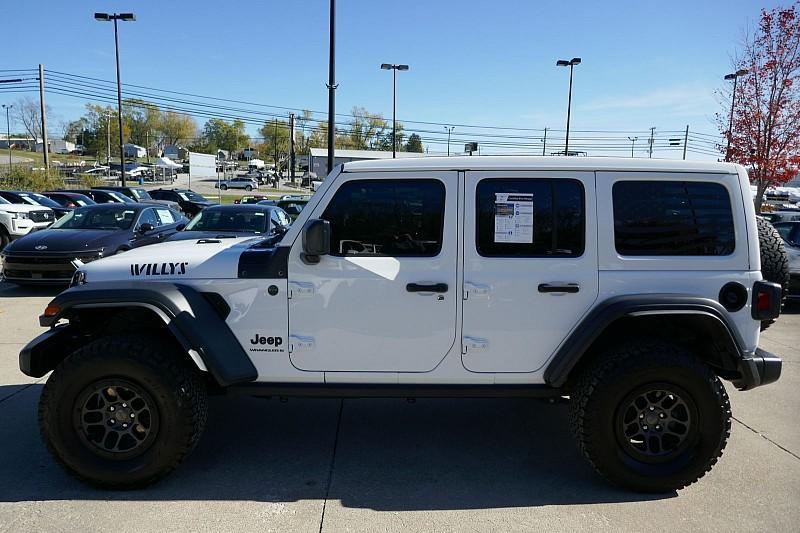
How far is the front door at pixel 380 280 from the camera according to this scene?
3.32m

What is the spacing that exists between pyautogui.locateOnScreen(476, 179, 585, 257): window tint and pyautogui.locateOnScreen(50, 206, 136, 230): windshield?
8.49 meters

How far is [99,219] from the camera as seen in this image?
1012 cm

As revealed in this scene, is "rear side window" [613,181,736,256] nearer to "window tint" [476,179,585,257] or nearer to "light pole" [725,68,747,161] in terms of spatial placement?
"window tint" [476,179,585,257]

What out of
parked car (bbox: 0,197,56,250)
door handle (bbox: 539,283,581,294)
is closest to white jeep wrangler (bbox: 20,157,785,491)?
door handle (bbox: 539,283,581,294)

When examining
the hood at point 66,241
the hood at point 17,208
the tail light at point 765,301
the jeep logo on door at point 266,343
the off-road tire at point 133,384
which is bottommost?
the off-road tire at point 133,384

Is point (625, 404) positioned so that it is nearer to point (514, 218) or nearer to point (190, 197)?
point (514, 218)

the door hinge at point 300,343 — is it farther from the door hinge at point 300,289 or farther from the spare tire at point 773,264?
the spare tire at point 773,264

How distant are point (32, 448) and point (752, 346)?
468 centimetres

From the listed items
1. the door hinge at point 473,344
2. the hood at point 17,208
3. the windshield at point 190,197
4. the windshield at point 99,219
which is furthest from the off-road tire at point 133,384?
the windshield at point 190,197

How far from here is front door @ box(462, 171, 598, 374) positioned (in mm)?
3330

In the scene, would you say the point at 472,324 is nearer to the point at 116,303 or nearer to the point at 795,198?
the point at 116,303

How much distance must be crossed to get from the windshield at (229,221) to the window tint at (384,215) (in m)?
→ 5.88

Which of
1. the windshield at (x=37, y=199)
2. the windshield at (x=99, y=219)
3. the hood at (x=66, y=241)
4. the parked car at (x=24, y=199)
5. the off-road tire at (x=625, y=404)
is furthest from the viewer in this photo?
the windshield at (x=37, y=199)

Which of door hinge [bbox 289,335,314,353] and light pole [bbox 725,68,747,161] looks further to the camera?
light pole [bbox 725,68,747,161]
